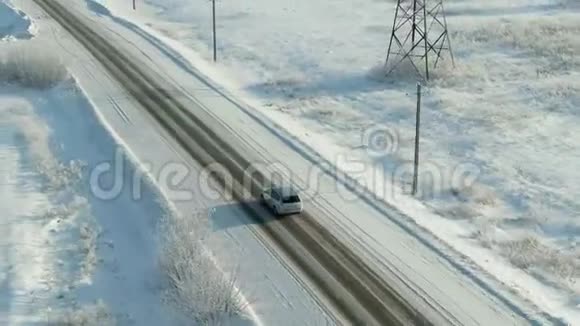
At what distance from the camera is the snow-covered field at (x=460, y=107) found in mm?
26156

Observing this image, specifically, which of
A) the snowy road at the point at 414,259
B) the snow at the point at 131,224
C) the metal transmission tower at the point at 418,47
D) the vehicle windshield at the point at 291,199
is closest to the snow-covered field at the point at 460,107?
the snowy road at the point at 414,259

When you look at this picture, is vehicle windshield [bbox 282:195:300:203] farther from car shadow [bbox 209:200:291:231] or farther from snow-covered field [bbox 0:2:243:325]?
snow-covered field [bbox 0:2:243:325]

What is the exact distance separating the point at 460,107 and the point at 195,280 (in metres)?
23.2

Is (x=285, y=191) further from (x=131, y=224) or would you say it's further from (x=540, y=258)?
(x=540, y=258)

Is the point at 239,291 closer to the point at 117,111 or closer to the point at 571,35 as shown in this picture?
the point at 117,111

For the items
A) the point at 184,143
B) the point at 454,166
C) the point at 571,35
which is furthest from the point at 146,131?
the point at 571,35

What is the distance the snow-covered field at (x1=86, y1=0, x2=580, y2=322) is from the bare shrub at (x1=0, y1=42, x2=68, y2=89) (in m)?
8.85

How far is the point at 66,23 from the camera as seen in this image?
5884 centimetres

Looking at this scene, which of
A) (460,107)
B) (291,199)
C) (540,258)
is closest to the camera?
(540,258)

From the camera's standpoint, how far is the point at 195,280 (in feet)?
67.3

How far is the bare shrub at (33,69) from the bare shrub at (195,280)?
2266cm

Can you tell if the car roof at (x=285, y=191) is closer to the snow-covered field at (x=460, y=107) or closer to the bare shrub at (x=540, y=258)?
the snow-covered field at (x=460, y=107)

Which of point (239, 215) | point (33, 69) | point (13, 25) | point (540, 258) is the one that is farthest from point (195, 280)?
point (13, 25)

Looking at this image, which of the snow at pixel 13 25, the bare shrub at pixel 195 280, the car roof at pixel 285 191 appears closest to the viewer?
the bare shrub at pixel 195 280
